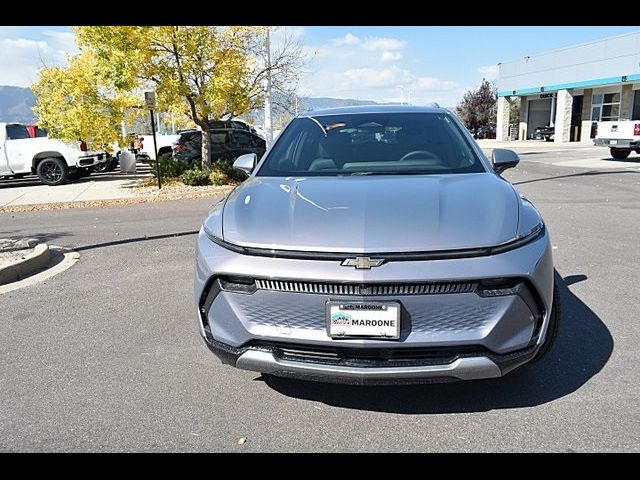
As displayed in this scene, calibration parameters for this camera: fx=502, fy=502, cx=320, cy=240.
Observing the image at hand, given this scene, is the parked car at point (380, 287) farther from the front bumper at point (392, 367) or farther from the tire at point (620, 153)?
the tire at point (620, 153)

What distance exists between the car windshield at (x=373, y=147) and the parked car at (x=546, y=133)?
1407 inches

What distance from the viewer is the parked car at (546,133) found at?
36.2 metres

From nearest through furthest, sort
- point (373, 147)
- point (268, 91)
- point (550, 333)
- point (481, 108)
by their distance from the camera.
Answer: point (550, 333), point (373, 147), point (268, 91), point (481, 108)

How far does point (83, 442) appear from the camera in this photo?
8.34 ft

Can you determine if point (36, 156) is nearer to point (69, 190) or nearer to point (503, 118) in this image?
point (69, 190)

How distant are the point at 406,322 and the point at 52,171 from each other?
15051mm

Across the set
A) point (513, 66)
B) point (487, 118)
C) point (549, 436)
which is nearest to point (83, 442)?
point (549, 436)

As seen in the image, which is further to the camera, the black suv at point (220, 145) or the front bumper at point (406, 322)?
the black suv at point (220, 145)

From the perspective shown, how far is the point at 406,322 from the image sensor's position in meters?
2.30

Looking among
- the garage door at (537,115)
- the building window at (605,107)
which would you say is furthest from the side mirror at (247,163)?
the garage door at (537,115)

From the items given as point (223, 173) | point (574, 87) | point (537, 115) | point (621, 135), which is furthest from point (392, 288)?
point (537, 115)

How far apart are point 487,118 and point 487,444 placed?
46642 mm

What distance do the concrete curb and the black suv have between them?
989 cm

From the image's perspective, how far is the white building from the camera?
28.3 metres
